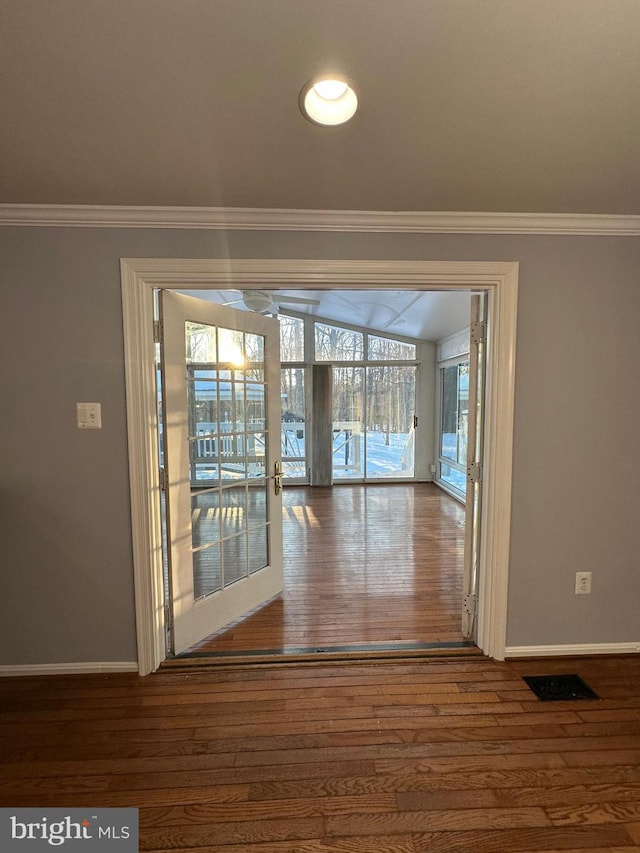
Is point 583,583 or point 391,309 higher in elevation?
point 391,309

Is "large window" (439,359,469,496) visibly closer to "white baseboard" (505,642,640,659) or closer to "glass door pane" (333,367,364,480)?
"glass door pane" (333,367,364,480)

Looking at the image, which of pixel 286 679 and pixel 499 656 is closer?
pixel 286 679

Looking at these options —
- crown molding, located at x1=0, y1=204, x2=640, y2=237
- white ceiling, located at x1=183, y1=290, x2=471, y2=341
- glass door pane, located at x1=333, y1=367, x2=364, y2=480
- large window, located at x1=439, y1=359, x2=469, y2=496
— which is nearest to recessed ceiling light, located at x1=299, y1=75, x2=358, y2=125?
crown molding, located at x1=0, y1=204, x2=640, y2=237

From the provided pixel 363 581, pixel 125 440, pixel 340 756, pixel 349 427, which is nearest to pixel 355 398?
pixel 349 427

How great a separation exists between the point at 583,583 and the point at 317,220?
92.5 inches

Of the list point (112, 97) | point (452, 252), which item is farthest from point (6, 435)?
point (452, 252)

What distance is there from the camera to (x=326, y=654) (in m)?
2.23

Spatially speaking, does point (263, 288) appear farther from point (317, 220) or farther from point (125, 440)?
point (125, 440)

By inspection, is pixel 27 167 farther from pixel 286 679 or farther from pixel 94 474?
pixel 286 679

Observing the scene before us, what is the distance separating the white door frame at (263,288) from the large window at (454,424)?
3.75 meters

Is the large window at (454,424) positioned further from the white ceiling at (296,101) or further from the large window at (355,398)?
the white ceiling at (296,101)

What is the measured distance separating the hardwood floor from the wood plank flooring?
0.28 metres

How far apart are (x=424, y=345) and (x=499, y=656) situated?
5.61 meters

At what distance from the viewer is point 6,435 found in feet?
6.50
